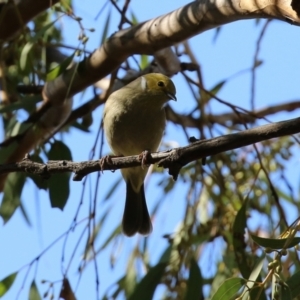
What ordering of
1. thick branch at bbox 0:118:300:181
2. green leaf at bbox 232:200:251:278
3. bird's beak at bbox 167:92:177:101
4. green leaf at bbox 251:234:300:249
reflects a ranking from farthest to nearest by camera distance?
1. bird's beak at bbox 167:92:177:101
2. green leaf at bbox 232:200:251:278
3. green leaf at bbox 251:234:300:249
4. thick branch at bbox 0:118:300:181

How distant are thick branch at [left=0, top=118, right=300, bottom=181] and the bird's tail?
1.21m

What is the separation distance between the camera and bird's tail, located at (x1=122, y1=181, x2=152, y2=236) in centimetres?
332

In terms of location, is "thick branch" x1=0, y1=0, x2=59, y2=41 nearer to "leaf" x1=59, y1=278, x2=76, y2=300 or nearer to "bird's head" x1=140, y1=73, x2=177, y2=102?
"bird's head" x1=140, y1=73, x2=177, y2=102

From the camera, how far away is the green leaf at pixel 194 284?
99.5 inches

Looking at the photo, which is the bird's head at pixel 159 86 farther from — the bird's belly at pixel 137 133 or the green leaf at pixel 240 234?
the green leaf at pixel 240 234

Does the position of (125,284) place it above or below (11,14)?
below

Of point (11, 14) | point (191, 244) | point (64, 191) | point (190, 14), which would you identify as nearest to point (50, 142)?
point (64, 191)

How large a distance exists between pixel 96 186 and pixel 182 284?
0.53 m

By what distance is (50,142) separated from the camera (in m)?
3.04

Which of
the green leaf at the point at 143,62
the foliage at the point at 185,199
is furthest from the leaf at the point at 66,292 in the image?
the green leaf at the point at 143,62

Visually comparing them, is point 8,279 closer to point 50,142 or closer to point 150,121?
point 50,142

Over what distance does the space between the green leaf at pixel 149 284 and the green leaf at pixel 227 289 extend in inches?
30.3

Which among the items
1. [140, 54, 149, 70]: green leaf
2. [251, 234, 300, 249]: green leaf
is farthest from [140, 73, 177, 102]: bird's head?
[251, 234, 300, 249]: green leaf

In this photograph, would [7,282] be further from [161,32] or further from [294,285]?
[294,285]
